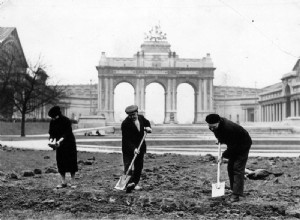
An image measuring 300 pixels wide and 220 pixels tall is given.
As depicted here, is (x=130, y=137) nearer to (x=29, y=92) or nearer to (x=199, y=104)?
(x=29, y=92)

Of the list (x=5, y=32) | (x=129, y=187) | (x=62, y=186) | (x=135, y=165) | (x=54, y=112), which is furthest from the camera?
(x=5, y=32)

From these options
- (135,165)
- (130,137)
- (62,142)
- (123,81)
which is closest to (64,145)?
(62,142)

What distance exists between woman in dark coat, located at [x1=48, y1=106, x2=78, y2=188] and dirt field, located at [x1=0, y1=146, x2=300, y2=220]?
19.8 inches

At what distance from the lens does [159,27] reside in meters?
85.6

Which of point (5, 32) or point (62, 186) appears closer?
point (62, 186)

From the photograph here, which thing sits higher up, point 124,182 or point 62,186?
point 124,182

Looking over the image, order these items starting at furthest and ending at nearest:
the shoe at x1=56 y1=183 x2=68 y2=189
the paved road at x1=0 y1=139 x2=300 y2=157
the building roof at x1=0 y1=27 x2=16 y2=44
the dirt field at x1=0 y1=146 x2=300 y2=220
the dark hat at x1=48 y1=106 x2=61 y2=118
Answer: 1. the building roof at x1=0 y1=27 x2=16 y2=44
2. the paved road at x1=0 y1=139 x2=300 y2=157
3. the dark hat at x1=48 y1=106 x2=61 y2=118
4. the shoe at x1=56 y1=183 x2=68 y2=189
5. the dirt field at x1=0 y1=146 x2=300 y2=220

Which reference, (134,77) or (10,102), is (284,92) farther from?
(10,102)

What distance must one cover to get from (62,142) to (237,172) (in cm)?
362

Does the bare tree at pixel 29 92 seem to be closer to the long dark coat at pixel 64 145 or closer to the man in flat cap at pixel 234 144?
the long dark coat at pixel 64 145

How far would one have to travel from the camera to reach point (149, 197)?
7.88 metres

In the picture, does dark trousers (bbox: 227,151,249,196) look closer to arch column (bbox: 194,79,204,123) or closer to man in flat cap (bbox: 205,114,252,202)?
man in flat cap (bbox: 205,114,252,202)

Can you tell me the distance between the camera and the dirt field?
21.7 ft

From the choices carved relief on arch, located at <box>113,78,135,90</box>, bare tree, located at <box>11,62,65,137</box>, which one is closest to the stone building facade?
carved relief on arch, located at <box>113,78,135,90</box>
